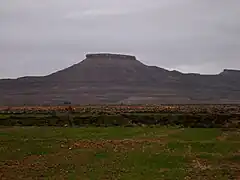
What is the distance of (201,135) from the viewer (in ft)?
140

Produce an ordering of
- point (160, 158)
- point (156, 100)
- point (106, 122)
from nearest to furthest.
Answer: point (160, 158) < point (106, 122) < point (156, 100)

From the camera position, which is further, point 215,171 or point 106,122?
point 106,122

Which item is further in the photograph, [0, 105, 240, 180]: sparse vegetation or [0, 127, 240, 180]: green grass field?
[0, 105, 240, 180]: sparse vegetation

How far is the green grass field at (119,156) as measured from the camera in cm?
2522

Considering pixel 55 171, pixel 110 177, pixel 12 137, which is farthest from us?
pixel 12 137

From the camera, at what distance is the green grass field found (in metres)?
25.2

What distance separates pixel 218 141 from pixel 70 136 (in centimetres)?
1325

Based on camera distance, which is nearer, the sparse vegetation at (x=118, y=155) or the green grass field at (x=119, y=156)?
the green grass field at (x=119, y=156)

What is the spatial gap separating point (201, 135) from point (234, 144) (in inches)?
276

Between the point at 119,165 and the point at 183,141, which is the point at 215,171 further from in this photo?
the point at 183,141

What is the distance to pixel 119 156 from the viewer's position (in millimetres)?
30578

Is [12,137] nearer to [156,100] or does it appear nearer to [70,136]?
[70,136]

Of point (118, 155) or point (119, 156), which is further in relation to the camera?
point (118, 155)

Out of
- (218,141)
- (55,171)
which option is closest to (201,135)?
(218,141)
